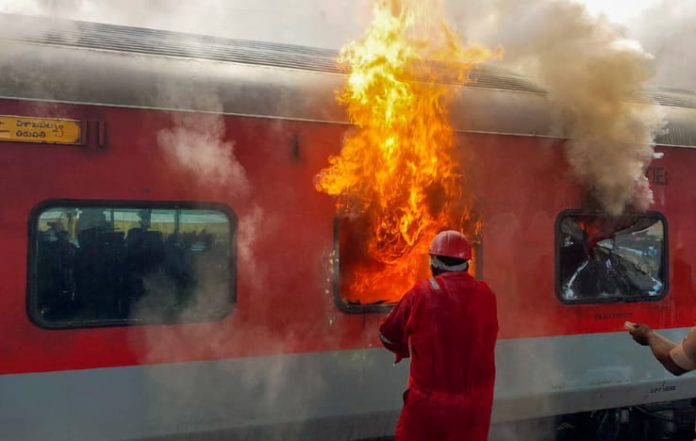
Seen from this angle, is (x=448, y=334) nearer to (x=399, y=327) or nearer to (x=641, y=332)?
(x=399, y=327)

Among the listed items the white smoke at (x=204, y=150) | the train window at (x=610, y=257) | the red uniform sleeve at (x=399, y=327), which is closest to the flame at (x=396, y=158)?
the white smoke at (x=204, y=150)

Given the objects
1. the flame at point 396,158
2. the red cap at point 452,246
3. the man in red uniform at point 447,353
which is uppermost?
the flame at point 396,158

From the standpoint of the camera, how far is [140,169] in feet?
10.6

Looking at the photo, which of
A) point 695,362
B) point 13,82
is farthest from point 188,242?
point 695,362

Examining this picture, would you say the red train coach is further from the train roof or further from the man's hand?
the man's hand

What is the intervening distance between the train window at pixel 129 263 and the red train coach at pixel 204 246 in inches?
0.4

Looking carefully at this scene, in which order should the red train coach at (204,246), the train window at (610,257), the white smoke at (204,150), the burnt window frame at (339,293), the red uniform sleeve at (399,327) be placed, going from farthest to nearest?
the train window at (610,257)
the burnt window frame at (339,293)
the white smoke at (204,150)
the red train coach at (204,246)
the red uniform sleeve at (399,327)

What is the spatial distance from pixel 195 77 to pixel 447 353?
204 cm

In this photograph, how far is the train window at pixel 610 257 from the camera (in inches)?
169

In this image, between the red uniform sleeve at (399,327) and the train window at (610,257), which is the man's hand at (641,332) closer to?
the red uniform sleeve at (399,327)

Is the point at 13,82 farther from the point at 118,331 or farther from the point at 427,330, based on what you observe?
the point at 427,330

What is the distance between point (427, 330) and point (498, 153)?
5.48 feet

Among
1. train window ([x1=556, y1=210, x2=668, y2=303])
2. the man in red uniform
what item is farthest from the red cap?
train window ([x1=556, y1=210, x2=668, y2=303])

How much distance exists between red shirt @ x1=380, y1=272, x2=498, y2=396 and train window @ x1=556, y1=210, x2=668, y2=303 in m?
1.58
